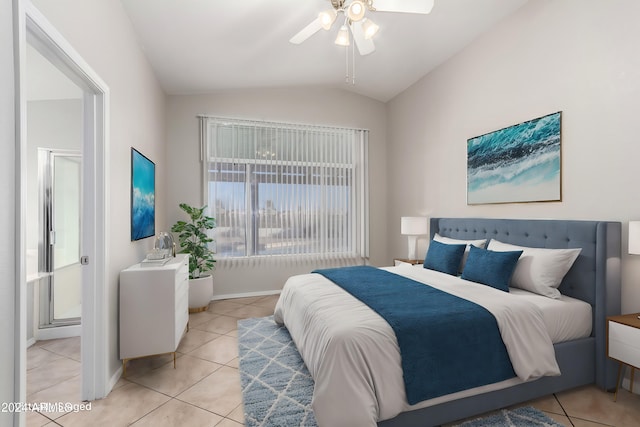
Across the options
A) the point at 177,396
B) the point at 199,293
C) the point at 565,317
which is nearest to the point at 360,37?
the point at 565,317

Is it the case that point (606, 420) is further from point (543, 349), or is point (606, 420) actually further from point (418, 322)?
point (418, 322)

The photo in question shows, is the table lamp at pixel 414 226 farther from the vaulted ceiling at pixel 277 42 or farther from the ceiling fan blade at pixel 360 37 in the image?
the ceiling fan blade at pixel 360 37

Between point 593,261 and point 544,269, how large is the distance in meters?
0.31

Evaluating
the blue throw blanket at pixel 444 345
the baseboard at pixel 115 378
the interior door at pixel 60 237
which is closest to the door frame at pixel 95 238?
the baseboard at pixel 115 378

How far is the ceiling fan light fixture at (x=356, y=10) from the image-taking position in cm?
197

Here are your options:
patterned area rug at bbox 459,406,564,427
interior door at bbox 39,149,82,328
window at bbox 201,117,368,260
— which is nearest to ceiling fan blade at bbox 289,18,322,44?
window at bbox 201,117,368,260

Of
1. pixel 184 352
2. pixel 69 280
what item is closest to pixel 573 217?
pixel 184 352

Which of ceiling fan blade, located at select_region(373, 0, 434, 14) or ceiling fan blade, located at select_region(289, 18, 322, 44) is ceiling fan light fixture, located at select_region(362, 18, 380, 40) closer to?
ceiling fan blade, located at select_region(373, 0, 434, 14)

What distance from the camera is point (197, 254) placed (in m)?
3.92

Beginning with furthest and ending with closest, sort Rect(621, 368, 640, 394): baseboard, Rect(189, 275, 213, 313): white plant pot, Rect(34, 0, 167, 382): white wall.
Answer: Rect(189, 275, 213, 313): white plant pot < Rect(621, 368, 640, 394): baseboard < Rect(34, 0, 167, 382): white wall

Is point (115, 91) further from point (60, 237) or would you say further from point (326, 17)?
point (60, 237)

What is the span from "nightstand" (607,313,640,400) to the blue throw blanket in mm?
751

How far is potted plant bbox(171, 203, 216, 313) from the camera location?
3826 mm

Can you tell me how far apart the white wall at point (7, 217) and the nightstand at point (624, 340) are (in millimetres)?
3252
